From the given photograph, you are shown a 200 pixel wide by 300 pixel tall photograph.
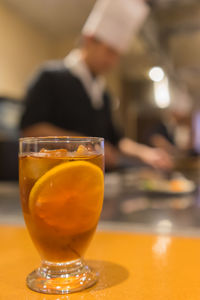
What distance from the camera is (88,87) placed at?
2.20 meters

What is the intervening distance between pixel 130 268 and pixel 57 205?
185 mm

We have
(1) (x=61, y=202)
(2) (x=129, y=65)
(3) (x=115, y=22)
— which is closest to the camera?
(1) (x=61, y=202)

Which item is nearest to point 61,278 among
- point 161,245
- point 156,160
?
point 161,245

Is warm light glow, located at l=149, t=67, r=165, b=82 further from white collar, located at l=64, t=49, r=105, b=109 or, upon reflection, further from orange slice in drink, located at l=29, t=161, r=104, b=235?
orange slice in drink, located at l=29, t=161, r=104, b=235

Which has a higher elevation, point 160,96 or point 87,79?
point 160,96

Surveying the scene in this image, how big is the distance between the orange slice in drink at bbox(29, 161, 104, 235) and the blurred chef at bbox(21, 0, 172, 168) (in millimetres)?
1337

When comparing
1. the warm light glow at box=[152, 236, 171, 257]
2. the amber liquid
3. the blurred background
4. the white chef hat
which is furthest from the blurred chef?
the amber liquid

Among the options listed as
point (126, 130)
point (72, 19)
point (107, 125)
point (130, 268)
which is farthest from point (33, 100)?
point (126, 130)

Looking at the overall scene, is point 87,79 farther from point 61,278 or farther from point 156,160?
point 61,278

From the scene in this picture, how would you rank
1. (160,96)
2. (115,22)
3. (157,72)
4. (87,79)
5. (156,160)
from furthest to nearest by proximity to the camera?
(160,96), (157,72), (87,79), (115,22), (156,160)

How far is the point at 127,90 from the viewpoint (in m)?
6.77

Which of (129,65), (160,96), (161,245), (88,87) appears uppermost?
(129,65)

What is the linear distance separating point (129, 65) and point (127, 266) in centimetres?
480

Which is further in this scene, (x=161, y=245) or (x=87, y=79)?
(x=87, y=79)
